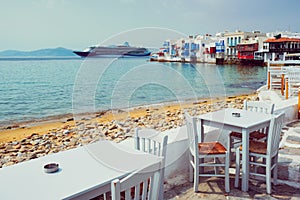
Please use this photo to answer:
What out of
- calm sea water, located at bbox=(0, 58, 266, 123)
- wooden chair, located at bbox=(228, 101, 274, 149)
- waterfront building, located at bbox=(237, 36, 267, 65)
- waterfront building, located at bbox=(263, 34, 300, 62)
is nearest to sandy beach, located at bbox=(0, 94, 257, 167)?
calm sea water, located at bbox=(0, 58, 266, 123)

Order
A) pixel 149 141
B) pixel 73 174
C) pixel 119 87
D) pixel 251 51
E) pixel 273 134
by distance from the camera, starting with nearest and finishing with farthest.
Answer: pixel 73 174 → pixel 149 141 → pixel 273 134 → pixel 119 87 → pixel 251 51

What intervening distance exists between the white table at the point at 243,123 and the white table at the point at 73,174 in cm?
111

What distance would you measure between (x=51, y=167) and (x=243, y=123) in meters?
1.85

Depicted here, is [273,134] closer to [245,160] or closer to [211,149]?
[245,160]

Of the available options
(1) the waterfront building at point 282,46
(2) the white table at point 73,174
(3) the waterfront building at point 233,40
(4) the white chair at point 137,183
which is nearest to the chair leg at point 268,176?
(2) the white table at point 73,174

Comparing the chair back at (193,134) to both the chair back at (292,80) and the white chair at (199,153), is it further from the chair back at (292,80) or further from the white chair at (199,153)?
the chair back at (292,80)

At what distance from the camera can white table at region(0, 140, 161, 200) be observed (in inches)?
58.7

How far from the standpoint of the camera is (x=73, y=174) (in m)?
1.71

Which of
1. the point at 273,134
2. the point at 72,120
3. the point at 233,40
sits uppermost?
the point at 233,40

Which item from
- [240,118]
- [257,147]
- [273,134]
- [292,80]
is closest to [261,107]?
[240,118]

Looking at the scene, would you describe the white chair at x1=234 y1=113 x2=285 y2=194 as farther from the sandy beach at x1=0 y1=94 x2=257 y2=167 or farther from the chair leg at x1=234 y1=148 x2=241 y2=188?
the sandy beach at x1=0 y1=94 x2=257 y2=167

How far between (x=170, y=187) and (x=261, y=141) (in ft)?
3.94

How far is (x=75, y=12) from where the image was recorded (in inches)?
576

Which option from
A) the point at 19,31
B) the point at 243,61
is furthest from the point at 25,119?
the point at 243,61
